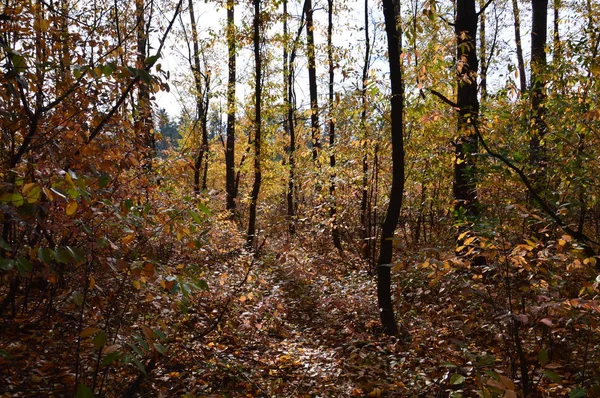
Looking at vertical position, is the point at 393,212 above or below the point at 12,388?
above

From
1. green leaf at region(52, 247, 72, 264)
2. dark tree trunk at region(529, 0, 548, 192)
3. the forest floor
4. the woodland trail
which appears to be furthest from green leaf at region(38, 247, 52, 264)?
dark tree trunk at region(529, 0, 548, 192)

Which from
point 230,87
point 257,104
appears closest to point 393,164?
point 257,104

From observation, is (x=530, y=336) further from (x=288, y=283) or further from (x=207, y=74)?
(x=207, y=74)

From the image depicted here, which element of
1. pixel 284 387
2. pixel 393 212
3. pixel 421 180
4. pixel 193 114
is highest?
pixel 193 114

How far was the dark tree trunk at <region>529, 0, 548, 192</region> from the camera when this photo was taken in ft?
21.9

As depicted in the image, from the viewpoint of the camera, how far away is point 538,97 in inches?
306

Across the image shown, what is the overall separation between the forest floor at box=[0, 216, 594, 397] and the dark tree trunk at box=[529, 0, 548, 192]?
6.86ft

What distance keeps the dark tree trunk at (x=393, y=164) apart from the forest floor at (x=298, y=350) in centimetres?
46

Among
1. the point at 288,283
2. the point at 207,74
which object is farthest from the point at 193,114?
the point at 288,283

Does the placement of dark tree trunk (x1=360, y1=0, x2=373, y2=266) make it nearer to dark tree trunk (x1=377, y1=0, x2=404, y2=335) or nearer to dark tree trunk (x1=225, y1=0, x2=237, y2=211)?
dark tree trunk (x1=377, y1=0, x2=404, y2=335)

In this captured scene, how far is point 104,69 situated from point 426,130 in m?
7.34

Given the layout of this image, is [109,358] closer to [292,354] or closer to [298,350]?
[292,354]

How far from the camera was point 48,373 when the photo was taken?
465 centimetres

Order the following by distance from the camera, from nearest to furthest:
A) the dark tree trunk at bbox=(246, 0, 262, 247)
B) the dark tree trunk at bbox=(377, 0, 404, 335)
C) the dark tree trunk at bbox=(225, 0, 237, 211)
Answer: the dark tree trunk at bbox=(377, 0, 404, 335), the dark tree trunk at bbox=(246, 0, 262, 247), the dark tree trunk at bbox=(225, 0, 237, 211)
